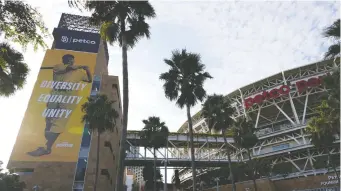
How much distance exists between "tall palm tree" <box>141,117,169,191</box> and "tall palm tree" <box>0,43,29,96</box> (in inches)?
1377

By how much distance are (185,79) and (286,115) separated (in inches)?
2149

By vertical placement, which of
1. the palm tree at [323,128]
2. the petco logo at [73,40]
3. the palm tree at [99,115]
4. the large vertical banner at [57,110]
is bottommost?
the palm tree at [323,128]

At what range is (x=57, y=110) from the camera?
60.8 meters

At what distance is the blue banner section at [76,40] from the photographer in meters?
72.8

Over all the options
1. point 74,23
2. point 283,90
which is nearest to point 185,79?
point 283,90

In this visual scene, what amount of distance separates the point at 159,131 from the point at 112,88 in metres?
18.0

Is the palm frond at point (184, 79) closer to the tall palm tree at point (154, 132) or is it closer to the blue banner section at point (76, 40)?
the tall palm tree at point (154, 132)

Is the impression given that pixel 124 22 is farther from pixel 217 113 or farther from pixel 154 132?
pixel 154 132

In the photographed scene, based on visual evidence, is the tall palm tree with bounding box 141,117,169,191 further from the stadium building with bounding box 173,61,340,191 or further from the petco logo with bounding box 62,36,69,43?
the petco logo with bounding box 62,36,69,43

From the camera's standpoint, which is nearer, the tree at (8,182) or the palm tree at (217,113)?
the palm tree at (217,113)

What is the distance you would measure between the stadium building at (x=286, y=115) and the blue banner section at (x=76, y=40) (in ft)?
134

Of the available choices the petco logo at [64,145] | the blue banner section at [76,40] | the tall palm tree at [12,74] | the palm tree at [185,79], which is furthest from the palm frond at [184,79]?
the blue banner section at [76,40]

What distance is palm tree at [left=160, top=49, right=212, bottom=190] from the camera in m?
27.0

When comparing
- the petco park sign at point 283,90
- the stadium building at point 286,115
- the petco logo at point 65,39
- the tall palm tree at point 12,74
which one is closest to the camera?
the tall palm tree at point 12,74
